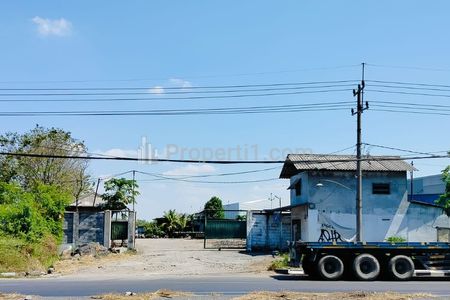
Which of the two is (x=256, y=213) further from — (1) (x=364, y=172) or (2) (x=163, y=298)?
(2) (x=163, y=298)

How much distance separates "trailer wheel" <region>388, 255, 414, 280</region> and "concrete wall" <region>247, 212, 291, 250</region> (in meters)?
14.4

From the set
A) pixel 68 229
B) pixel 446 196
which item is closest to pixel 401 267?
pixel 446 196

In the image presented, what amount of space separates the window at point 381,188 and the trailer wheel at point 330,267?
15401 mm

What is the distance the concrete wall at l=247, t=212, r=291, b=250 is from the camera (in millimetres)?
34938

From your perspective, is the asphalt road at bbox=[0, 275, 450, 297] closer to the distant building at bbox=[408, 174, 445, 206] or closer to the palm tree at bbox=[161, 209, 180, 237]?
the palm tree at bbox=[161, 209, 180, 237]

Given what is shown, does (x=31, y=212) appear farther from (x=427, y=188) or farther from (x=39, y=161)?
(x=427, y=188)

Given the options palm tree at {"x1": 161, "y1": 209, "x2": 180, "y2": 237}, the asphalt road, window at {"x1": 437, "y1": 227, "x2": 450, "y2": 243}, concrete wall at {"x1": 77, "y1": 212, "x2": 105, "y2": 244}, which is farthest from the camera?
palm tree at {"x1": 161, "y1": 209, "x2": 180, "y2": 237}

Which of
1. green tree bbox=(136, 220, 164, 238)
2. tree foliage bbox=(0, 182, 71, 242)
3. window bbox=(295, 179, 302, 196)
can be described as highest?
window bbox=(295, 179, 302, 196)

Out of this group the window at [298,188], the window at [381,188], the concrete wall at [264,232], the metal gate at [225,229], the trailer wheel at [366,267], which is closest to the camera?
the trailer wheel at [366,267]

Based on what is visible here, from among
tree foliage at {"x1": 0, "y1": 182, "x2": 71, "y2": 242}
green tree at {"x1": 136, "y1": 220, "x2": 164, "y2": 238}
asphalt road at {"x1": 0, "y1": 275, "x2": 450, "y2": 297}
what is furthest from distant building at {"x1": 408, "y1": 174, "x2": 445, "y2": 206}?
asphalt road at {"x1": 0, "y1": 275, "x2": 450, "y2": 297}

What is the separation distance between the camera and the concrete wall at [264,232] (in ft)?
115

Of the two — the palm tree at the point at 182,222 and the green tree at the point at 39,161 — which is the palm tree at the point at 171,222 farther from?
the green tree at the point at 39,161

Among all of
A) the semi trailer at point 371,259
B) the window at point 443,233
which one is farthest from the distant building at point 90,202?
the semi trailer at point 371,259

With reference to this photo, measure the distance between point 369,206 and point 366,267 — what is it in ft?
48.0
